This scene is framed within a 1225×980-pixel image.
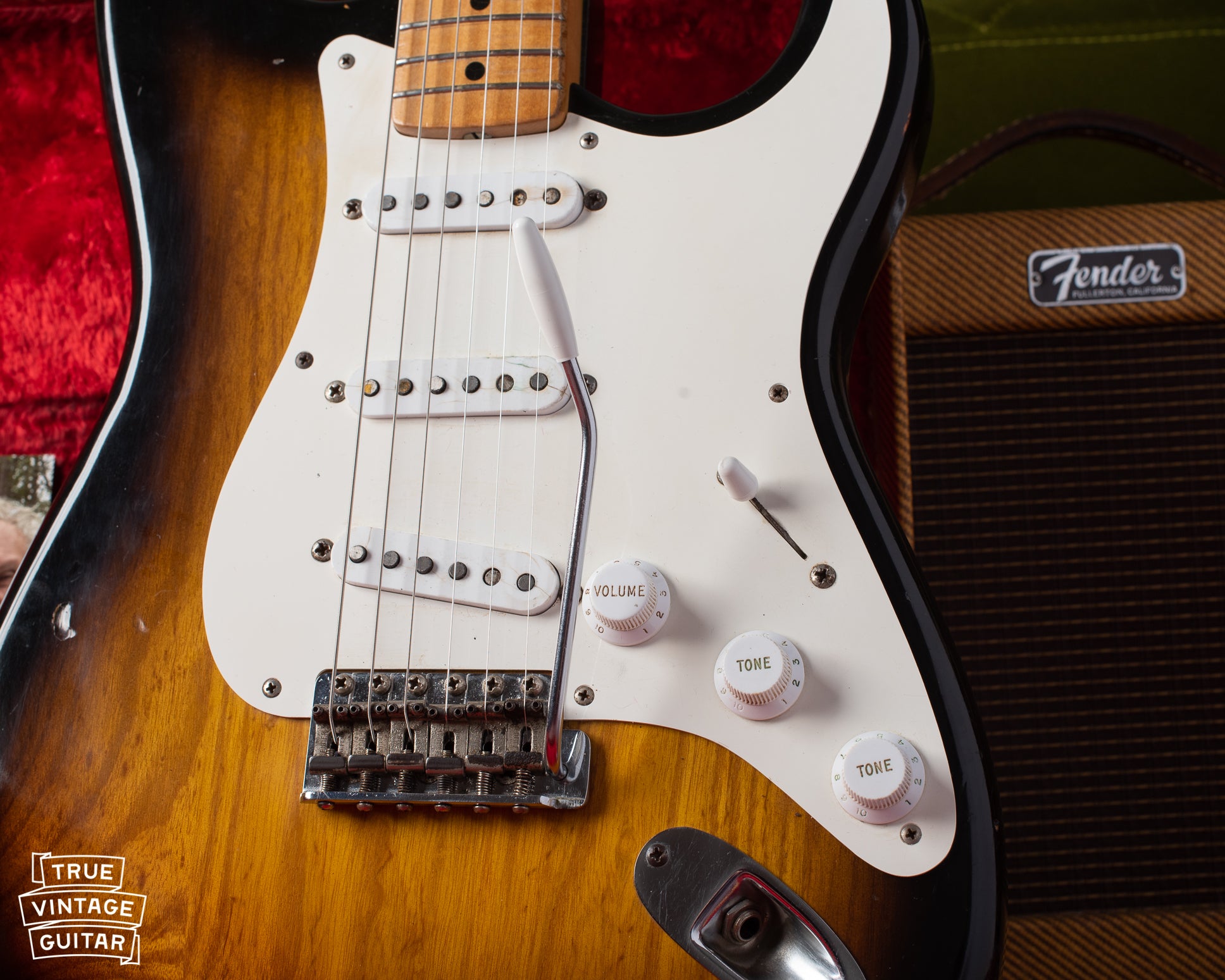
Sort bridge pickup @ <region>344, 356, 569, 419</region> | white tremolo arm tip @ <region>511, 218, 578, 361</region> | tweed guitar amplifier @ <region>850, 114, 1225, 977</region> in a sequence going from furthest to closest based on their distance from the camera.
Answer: tweed guitar amplifier @ <region>850, 114, 1225, 977</region> → bridge pickup @ <region>344, 356, 569, 419</region> → white tremolo arm tip @ <region>511, 218, 578, 361</region>

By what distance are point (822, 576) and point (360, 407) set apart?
0.32 m

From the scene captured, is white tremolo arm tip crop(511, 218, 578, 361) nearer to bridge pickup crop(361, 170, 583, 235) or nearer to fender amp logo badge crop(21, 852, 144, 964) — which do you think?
bridge pickup crop(361, 170, 583, 235)

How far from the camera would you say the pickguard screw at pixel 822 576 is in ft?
1.88

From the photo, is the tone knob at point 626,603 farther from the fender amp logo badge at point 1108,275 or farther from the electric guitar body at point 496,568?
the fender amp logo badge at point 1108,275

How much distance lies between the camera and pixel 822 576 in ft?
1.89

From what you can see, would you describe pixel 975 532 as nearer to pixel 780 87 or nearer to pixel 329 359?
pixel 780 87

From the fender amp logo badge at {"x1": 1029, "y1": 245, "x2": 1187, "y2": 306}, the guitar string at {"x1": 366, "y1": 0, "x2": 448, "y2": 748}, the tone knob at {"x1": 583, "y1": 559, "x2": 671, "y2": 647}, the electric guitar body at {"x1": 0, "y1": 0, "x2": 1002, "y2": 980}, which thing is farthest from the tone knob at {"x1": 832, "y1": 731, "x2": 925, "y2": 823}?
the fender amp logo badge at {"x1": 1029, "y1": 245, "x2": 1187, "y2": 306}

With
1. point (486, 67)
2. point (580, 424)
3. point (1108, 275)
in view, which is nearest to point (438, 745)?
point (580, 424)

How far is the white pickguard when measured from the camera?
22.2 inches

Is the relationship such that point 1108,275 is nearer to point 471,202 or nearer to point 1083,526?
point 1083,526

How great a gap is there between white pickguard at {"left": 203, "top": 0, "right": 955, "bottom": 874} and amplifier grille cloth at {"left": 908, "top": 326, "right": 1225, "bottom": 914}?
304mm

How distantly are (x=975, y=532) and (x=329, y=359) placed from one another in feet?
1.83

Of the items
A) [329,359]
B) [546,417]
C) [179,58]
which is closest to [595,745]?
→ [546,417]

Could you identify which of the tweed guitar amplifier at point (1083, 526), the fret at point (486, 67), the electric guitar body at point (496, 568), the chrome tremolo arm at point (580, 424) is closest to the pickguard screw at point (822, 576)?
the electric guitar body at point (496, 568)
